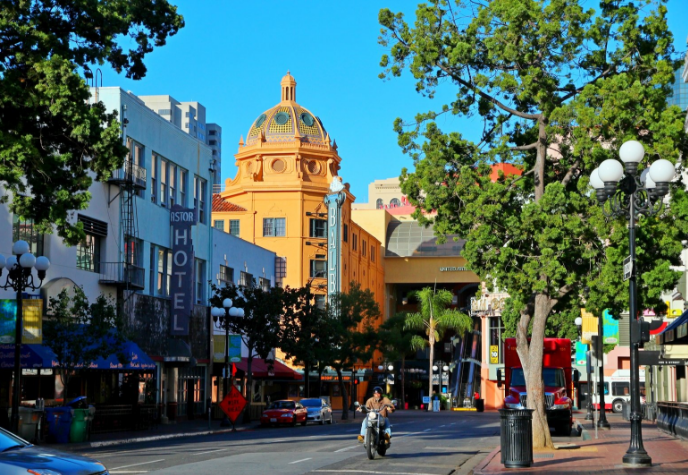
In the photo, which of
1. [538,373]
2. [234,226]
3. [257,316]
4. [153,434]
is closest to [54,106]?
[538,373]

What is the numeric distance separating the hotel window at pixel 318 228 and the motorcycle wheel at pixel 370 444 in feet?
197

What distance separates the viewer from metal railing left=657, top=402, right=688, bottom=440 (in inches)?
1149

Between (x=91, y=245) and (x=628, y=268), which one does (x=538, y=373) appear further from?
(x=91, y=245)

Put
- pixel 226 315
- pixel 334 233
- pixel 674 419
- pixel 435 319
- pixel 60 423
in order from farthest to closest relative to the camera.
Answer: pixel 435 319, pixel 334 233, pixel 226 315, pixel 674 419, pixel 60 423

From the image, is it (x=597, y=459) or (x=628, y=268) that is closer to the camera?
(x=628, y=268)

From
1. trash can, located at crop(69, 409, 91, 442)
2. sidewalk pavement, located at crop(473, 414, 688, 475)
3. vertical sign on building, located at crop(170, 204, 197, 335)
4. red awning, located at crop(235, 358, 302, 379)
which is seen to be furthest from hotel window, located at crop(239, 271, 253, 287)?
sidewalk pavement, located at crop(473, 414, 688, 475)

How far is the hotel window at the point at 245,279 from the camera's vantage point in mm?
58072

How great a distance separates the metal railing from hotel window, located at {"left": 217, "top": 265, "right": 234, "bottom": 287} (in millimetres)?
25341

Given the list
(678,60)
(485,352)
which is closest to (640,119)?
(678,60)

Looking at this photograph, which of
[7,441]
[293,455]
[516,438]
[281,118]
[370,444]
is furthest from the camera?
[281,118]

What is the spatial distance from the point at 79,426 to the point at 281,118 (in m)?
56.0

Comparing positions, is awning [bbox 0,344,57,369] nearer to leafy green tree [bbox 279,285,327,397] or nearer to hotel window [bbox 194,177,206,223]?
leafy green tree [bbox 279,285,327,397]

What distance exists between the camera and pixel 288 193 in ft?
265

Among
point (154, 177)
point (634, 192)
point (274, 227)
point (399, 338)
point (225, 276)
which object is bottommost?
point (399, 338)
